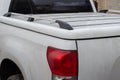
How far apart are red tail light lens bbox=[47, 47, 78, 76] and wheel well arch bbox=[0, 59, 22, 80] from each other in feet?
3.49

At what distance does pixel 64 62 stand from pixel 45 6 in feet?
6.00

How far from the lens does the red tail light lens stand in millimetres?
2389

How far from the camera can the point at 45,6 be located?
13.5ft

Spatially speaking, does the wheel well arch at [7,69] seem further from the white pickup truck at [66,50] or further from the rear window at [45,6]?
the rear window at [45,6]

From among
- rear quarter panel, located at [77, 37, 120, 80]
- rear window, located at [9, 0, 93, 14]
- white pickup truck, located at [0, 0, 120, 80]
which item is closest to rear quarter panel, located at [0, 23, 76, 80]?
white pickup truck, located at [0, 0, 120, 80]

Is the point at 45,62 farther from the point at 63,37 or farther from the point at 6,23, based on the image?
the point at 6,23

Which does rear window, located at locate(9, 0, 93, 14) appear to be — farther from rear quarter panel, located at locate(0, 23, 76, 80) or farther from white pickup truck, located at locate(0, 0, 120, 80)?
white pickup truck, located at locate(0, 0, 120, 80)

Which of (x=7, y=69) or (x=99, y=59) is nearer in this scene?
(x=99, y=59)

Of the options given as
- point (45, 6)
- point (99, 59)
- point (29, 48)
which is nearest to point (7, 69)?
point (29, 48)

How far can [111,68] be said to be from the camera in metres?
2.50

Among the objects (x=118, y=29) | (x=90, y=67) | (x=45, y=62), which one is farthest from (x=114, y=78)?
(x=45, y=62)

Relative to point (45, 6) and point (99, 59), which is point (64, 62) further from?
point (45, 6)

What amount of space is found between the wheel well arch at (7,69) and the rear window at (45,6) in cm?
84

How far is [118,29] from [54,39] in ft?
1.82
